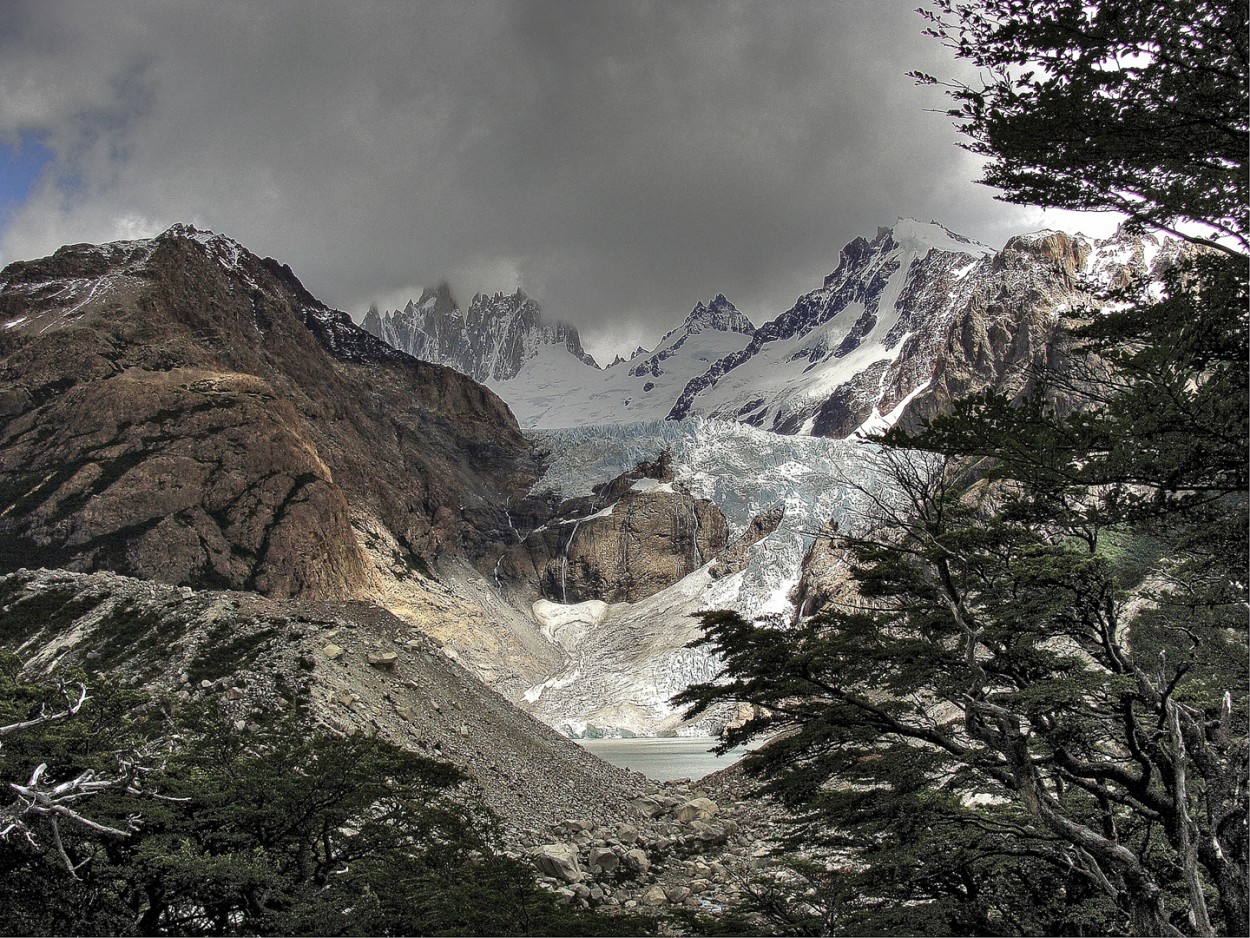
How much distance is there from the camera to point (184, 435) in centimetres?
8594

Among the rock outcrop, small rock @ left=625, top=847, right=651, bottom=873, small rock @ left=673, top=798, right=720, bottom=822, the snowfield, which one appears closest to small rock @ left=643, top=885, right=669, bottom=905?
small rock @ left=625, top=847, right=651, bottom=873

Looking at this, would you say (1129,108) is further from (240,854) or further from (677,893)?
(677,893)

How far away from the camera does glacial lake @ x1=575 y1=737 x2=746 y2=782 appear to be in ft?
179

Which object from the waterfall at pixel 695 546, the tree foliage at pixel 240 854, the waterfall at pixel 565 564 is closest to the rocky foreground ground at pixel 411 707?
the tree foliage at pixel 240 854

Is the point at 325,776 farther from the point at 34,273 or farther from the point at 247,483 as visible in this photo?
the point at 34,273

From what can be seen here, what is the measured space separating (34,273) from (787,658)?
12060cm

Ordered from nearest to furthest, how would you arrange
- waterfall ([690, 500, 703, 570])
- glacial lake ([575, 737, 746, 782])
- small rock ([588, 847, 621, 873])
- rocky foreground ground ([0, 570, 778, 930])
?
small rock ([588, 847, 621, 873])
rocky foreground ground ([0, 570, 778, 930])
glacial lake ([575, 737, 746, 782])
waterfall ([690, 500, 703, 570])

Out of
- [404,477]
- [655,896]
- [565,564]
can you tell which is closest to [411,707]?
[655,896]

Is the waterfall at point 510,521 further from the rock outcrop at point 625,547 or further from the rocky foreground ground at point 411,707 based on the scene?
the rocky foreground ground at point 411,707

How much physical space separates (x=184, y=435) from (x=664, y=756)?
6159 centimetres

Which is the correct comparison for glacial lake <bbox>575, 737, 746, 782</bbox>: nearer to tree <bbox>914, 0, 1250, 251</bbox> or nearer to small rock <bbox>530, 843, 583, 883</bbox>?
small rock <bbox>530, 843, 583, 883</bbox>

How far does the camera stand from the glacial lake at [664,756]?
5450cm

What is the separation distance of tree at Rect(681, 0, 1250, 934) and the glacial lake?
114 ft

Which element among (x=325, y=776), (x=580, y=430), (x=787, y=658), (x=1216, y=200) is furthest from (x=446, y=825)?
(x=580, y=430)
